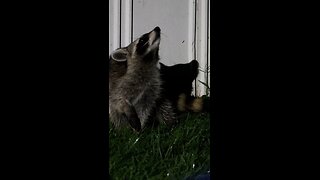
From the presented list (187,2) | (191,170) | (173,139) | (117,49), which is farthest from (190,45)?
(191,170)

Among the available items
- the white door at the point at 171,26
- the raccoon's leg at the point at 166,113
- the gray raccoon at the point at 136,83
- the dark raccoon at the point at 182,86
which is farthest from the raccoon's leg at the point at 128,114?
the white door at the point at 171,26

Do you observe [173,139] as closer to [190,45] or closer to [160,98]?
[160,98]

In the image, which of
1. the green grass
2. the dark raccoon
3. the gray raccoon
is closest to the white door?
the dark raccoon

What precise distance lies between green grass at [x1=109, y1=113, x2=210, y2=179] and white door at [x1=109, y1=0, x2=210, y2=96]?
0.51 m

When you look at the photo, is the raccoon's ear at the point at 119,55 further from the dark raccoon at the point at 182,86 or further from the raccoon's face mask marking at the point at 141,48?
the dark raccoon at the point at 182,86

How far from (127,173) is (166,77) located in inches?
36.4

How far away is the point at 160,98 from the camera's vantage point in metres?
3.47

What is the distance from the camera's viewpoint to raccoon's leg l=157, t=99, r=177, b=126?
3395 millimetres

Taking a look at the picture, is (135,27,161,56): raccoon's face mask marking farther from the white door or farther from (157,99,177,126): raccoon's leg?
(157,99,177,126): raccoon's leg

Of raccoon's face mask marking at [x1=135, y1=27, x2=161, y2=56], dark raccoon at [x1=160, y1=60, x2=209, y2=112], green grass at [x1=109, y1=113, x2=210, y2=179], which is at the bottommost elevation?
green grass at [x1=109, y1=113, x2=210, y2=179]

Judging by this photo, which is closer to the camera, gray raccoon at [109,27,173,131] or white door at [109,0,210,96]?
gray raccoon at [109,27,173,131]

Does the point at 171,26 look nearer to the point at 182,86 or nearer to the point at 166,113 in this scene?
the point at 182,86

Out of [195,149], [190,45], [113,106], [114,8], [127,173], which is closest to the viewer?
[127,173]

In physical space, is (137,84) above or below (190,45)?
below
